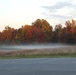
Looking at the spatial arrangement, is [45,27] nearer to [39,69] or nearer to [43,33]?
[43,33]

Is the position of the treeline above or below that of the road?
above

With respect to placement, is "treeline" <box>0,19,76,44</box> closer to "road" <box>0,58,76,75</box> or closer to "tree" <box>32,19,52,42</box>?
"tree" <box>32,19,52,42</box>

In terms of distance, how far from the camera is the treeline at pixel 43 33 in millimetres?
103875

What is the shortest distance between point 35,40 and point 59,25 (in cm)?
1311

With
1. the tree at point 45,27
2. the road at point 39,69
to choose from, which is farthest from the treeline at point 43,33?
the road at point 39,69

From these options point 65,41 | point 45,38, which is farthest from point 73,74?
point 45,38

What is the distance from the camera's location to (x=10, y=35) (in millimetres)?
128375

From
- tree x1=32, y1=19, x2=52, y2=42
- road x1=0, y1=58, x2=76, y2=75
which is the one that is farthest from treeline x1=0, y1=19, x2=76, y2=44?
road x1=0, y1=58, x2=76, y2=75

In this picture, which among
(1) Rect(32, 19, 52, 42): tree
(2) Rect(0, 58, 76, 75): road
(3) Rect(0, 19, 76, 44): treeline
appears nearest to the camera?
(2) Rect(0, 58, 76, 75): road

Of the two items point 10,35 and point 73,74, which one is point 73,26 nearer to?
point 10,35

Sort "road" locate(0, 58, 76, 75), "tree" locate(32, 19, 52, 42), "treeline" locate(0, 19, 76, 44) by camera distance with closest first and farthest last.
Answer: "road" locate(0, 58, 76, 75), "treeline" locate(0, 19, 76, 44), "tree" locate(32, 19, 52, 42)

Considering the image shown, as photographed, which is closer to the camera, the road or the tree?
the road

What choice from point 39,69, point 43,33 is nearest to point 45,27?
point 43,33

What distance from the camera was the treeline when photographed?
104 metres
